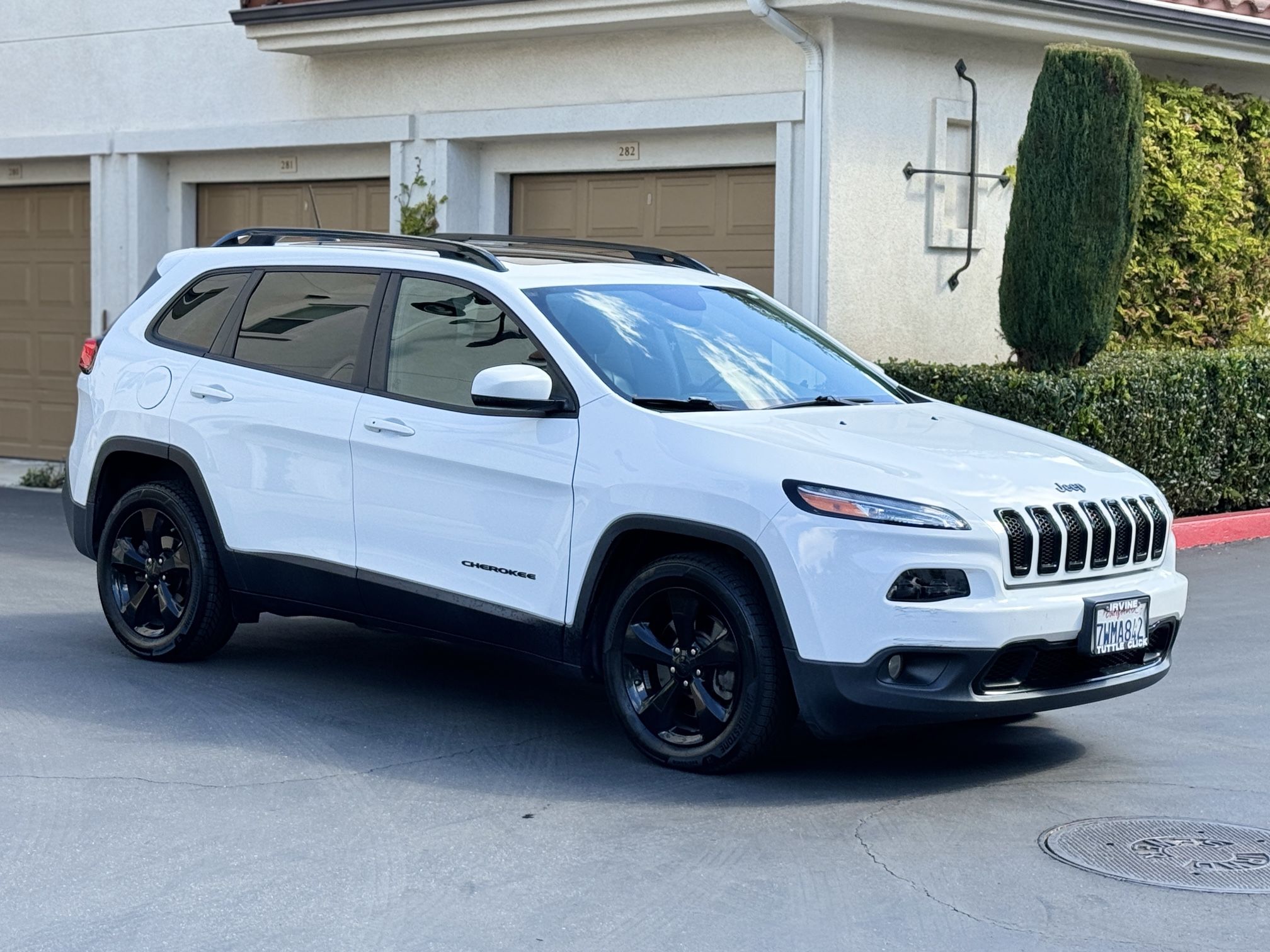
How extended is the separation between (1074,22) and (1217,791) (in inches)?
334

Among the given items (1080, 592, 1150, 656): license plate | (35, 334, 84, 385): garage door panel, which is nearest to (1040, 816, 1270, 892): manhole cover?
(1080, 592, 1150, 656): license plate

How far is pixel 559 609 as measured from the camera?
21.2ft

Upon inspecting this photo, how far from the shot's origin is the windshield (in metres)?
6.62

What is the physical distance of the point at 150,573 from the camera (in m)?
8.01

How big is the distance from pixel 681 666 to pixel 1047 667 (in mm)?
1230

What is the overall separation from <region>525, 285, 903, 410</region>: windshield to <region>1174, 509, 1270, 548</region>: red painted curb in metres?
5.51

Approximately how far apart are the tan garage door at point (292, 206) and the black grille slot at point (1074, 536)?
10.4 metres

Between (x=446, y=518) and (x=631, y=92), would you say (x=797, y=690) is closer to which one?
(x=446, y=518)

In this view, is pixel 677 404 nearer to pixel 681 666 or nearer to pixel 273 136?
pixel 681 666

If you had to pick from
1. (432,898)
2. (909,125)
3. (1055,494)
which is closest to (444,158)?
(909,125)

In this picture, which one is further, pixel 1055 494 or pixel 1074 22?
pixel 1074 22

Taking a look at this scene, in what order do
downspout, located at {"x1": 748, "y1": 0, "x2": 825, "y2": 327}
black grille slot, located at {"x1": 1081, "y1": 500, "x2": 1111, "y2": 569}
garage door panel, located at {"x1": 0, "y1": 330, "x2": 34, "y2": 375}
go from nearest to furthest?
black grille slot, located at {"x1": 1081, "y1": 500, "x2": 1111, "y2": 569}
downspout, located at {"x1": 748, "y1": 0, "x2": 825, "y2": 327}
garage door panel, located at {"x1": 0, "y1": 330, "x2": 34, "y2": 375}

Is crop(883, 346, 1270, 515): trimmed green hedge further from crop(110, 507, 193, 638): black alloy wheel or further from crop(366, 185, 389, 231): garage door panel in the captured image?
crop(110, 507, 193, 638): black alloy wheel

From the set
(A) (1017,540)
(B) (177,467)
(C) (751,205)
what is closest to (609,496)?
(A) (1017,540)
